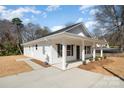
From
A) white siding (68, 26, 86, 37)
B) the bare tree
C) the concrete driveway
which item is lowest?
the concrete driveway

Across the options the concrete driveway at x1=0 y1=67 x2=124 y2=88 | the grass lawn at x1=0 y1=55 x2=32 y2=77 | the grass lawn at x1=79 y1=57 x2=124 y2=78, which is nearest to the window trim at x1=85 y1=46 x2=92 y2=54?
the grass lawn at x1=79 y1=57 x2=124 y2=78

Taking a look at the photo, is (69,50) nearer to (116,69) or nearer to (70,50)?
(70,50)

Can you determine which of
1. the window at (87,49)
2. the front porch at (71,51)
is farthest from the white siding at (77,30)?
the window at (87,49)

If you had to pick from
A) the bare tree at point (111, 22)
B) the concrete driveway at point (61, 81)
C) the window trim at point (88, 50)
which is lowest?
the concrete driveway at point (61, 81)

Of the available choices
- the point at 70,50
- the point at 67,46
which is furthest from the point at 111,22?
the point at 67,46

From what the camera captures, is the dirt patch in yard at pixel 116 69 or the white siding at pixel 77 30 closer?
the dirt patch in yard at pixel 116 69

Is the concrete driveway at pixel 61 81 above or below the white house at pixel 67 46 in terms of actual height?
below

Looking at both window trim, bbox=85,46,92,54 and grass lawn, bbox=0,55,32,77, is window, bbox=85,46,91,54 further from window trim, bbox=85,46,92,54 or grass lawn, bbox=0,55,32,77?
grass lawn, bbox=0,55,32,77

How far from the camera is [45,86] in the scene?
19.1 ft

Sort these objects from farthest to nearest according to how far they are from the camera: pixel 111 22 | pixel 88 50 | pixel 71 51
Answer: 1. pixel 111 22
2. pixel 88 50
3. pixel 71 51

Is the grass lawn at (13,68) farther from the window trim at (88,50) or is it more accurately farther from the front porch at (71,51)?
the window trim at (88,50)

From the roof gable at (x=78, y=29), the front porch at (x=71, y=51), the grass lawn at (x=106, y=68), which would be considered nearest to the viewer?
the grass lawn at (x=106, y=68)

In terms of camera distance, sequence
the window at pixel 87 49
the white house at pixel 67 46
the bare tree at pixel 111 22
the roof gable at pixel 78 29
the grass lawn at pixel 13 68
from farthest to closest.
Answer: the bare tree at pixel 111 22 < the window at pixel 87 49 < the roof gable at pixel 78 29 < the white house at pixel 67 46 < the grass lawn at pixel 13 68

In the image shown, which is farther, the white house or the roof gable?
the roof gable
